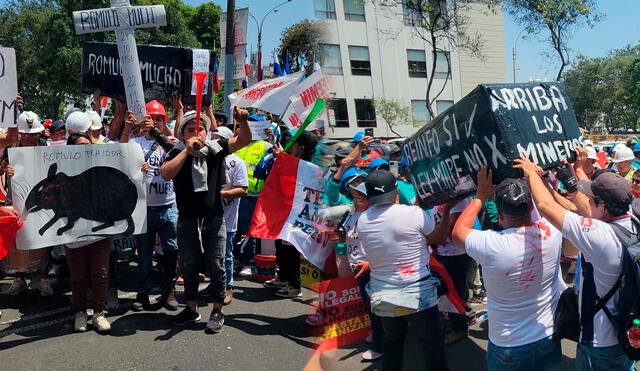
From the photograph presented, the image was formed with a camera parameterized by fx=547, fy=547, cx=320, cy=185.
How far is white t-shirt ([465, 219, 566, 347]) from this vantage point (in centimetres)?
284

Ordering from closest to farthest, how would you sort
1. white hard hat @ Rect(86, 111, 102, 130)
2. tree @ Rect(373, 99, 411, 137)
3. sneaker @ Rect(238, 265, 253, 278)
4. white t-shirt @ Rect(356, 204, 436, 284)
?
1. white t-shirt @ Rect(356, 204, 436, 284)
2. white hard hat @ Rect(86, 111, 102, 130)
3. sneaker @ Rect(238, 265, 253, 278)
4. tree @ Rect(373, 99, 411, 137)

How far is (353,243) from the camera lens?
14.5ft

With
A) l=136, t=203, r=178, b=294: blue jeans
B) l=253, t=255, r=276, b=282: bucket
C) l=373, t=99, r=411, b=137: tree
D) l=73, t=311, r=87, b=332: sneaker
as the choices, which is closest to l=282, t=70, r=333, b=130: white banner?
l=136, t=203, r=178, b=294: blue jeans

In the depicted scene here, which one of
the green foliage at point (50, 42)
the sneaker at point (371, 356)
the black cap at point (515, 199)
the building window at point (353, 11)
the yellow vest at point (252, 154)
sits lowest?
the sneaker at point (371, 356)

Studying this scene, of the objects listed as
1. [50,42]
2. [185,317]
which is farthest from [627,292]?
[50,42]

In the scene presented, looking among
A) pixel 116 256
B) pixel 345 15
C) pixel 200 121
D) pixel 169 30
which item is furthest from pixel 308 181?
pixel 345 15

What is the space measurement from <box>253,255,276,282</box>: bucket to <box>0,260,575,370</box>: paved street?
0.95 m

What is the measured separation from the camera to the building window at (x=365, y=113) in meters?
33.8

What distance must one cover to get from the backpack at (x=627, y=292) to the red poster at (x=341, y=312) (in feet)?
7.22

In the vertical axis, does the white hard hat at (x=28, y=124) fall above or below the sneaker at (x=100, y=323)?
above

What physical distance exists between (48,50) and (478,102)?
2462 cm

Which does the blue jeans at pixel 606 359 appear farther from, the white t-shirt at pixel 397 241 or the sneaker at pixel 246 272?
the sneaker at pixel 246 272

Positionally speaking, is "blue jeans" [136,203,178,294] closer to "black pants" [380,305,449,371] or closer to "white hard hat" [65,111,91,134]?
"white hard hat" [65,111,91,134]

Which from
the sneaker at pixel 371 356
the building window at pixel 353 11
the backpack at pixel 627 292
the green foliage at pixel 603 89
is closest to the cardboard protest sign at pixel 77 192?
the sneaker at pixel 371 356
